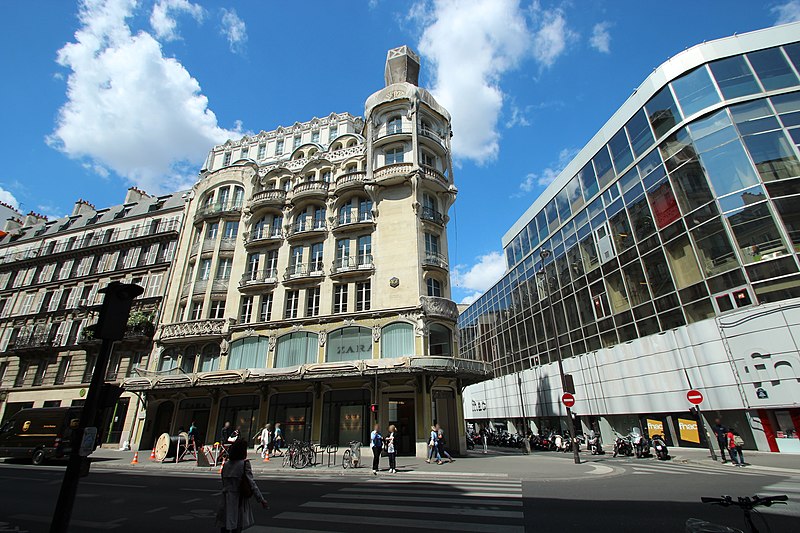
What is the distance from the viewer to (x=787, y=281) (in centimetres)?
1811

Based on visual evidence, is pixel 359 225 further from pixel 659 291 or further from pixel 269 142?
pixel 659 291

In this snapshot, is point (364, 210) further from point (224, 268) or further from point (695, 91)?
point (695, 91)

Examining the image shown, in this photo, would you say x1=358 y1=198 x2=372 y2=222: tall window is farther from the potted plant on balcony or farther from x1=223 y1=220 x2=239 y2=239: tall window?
the potted plant on balcony

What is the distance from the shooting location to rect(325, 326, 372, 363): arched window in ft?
80.2

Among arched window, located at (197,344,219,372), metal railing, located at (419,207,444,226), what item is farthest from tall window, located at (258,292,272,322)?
metal railing, located at (419,207,444,226)

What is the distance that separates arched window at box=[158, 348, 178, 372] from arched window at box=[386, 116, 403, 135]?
77.5ft

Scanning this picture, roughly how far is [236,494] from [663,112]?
30.4 metres

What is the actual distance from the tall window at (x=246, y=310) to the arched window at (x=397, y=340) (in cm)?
1070

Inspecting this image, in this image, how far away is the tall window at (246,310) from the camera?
2827 cm

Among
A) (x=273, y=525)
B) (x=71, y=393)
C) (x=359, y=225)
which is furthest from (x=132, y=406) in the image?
(x=273, y=525)

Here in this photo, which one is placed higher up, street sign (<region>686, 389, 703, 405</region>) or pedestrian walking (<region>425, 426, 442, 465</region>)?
street sign (<region>686, 389, 703, 405</region>)

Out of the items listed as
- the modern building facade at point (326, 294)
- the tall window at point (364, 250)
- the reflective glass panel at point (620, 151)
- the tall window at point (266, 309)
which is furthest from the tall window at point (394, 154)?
the reflective glass panel at point (620, 151)

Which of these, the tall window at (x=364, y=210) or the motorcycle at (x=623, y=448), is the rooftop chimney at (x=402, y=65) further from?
the motorcycle at (x=623, y=448)

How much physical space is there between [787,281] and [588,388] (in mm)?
14900
